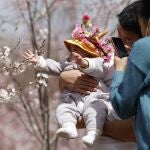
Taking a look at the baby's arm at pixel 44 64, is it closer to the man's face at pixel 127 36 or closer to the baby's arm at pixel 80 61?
the baby's arm at pixel 80 61

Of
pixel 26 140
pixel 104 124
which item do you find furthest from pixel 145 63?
pixel 26 140

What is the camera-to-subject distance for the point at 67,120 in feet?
9.01

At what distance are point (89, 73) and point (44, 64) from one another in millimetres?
273

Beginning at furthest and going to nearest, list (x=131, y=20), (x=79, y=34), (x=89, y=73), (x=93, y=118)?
(x=79, y=34) → (x=89, y=73) → (x=93, y=118) → (x=131, y=20)

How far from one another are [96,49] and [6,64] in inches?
32.7

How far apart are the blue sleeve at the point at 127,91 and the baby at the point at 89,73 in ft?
1.45

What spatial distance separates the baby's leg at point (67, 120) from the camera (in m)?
2.69

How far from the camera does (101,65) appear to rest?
2.78 meters

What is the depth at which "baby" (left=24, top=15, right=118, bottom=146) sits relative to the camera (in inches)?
Answer: 106

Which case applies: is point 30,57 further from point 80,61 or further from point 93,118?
point 93,118

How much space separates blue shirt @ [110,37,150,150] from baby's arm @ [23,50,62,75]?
785 mm

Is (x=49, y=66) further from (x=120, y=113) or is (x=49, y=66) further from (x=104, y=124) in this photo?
(x=120, y=113)

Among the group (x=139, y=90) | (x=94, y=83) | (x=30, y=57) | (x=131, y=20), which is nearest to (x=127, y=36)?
(x=131, y=20)

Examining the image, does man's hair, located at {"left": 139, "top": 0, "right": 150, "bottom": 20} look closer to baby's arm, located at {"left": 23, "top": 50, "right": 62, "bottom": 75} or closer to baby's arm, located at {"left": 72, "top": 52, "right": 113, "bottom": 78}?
baby's arm, located at {"left": 72, "top": 52, "right": 113, "bottom": 78}
